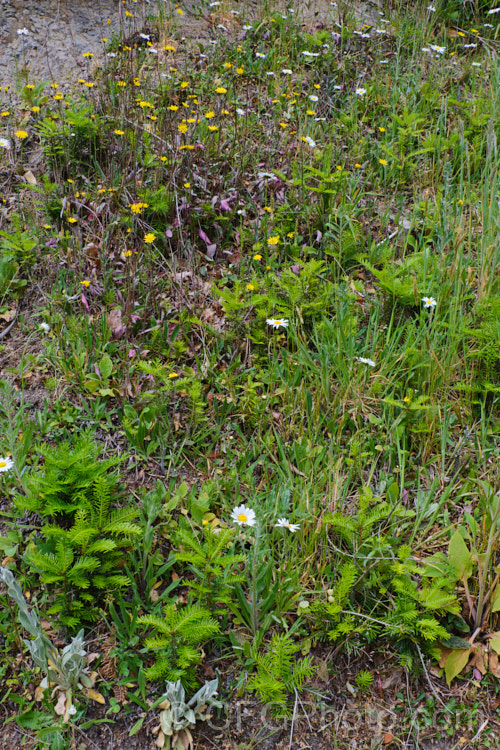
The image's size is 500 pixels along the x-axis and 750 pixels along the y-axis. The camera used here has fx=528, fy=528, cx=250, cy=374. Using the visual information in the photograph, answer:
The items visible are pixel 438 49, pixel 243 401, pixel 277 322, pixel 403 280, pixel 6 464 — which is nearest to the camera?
pixel 6 464

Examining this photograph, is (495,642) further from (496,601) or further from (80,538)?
(80,538)

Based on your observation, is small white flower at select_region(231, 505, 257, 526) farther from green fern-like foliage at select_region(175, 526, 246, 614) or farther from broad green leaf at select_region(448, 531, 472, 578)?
broad green leaf at select_region(448, 531, 472, 578)

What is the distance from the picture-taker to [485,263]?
2.95 m

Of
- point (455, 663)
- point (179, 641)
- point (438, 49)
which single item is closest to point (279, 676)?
point (179, 641)

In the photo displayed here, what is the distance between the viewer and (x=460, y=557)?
1.98 meters

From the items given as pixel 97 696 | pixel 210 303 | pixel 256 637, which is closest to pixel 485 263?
pixel 210 303

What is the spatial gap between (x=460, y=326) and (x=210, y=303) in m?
1.41

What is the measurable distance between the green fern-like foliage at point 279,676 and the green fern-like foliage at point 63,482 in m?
0.85

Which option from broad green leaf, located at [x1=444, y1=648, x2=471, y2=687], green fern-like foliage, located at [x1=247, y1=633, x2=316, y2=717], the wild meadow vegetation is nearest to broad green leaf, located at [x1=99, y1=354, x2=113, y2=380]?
the wild meadow vegetation

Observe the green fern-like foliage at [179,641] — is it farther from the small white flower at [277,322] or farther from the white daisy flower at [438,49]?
the white daisy flower at [438,49]

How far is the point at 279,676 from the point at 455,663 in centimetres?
65

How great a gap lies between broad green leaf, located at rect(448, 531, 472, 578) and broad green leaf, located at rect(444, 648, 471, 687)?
259 millimetres

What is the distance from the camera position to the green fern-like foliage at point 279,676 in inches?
67.2

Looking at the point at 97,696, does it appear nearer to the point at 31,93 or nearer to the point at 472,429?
the point at 472,429
